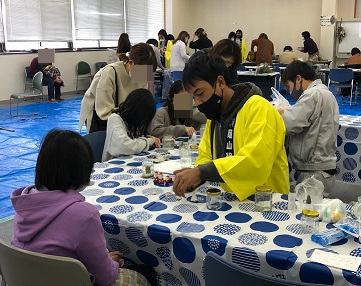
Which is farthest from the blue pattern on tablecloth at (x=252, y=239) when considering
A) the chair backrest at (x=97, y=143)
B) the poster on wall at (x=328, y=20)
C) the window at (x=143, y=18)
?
the poster on wall at (x=328, y=20)

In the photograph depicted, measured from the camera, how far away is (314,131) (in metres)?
2.88

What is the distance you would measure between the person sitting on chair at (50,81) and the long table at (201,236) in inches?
314

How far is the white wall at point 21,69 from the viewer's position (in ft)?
30.2

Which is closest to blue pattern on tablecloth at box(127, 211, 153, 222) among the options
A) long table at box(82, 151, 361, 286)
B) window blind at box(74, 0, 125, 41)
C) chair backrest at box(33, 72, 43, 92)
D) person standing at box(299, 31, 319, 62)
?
long table at box(82, 151, 361, 286)

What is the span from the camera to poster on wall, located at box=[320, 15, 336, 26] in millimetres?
12484

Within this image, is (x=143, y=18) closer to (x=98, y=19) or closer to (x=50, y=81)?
(x=98, y=19)

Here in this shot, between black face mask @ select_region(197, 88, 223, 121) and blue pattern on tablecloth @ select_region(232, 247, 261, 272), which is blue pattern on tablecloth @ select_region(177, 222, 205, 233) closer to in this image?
blue pattern on tablecloth @ select_region(232, 247, 261, 272)

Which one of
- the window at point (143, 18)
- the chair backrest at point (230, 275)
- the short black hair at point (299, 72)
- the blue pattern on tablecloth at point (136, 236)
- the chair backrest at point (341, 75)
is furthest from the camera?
the window at point (143, 18)

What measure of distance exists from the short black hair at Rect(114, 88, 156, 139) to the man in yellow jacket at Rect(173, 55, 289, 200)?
2.95ft

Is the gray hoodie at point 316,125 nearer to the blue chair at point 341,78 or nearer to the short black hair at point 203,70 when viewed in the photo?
the short black hair at point 203,70

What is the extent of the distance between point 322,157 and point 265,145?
1125 mm

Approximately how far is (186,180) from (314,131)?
1319 mm

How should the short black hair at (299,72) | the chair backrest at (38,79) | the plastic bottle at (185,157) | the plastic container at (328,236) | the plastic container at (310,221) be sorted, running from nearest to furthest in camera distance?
the plastic container at (328,236) → the plastic container at (310,221) → the plastic bottle at (185,157) → the short black hair at (299,72) → the chair backrest at (38,79)

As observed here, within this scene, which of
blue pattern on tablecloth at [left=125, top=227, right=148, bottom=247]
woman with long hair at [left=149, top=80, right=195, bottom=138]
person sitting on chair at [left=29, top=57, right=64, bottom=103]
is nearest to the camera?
blue pattern on tablecloth at [left=125, top=227, right=148, bottom=247]
